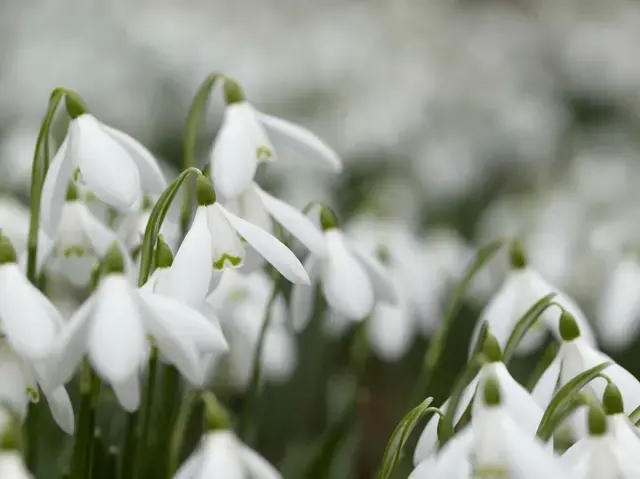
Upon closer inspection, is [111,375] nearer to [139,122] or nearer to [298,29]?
[139,122]

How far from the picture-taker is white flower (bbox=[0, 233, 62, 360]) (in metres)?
0.76

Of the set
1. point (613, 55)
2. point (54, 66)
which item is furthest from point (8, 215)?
point (613, 55)

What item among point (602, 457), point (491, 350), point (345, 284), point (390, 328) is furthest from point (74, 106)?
point (390, 328)

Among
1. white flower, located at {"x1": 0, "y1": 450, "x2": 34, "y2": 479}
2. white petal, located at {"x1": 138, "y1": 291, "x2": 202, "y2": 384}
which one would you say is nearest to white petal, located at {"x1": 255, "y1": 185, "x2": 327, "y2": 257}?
white petal, located at {"x1": 138, "y1": 291, "x2": 202, "y2": 384}

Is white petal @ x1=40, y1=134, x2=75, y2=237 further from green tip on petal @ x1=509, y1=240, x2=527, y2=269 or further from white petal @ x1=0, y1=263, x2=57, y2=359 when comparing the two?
green tip on petal @ x1=509, y1=240, x2=527, y2=269

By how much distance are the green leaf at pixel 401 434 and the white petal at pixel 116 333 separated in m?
0.21

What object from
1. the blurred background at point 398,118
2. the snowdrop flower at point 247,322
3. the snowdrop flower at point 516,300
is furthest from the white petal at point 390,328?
the snowdrop flower at point 516,300

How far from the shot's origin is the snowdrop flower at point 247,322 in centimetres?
103

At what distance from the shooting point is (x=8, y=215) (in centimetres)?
112

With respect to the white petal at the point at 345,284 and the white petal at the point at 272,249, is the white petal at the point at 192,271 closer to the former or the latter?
the white petal at the point at 272,249

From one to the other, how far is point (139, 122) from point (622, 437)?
273 cm

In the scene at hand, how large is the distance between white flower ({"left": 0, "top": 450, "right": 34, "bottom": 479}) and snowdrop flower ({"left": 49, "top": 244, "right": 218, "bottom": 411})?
2.6 inches

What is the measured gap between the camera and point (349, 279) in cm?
101

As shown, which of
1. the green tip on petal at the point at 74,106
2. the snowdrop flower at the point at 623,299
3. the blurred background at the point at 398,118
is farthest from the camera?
the blurred background at the point at 398,118
